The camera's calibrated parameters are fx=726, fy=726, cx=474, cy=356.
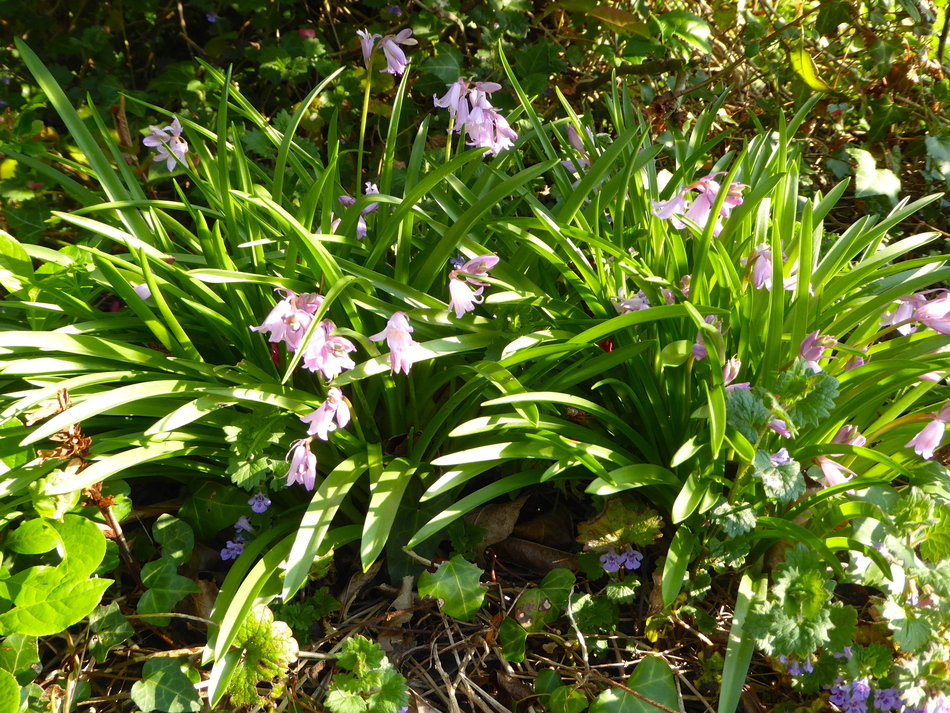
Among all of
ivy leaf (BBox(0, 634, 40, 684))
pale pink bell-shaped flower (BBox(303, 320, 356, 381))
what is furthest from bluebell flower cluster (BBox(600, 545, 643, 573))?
ivy leaf (BBox(0, 634, 40, 684))

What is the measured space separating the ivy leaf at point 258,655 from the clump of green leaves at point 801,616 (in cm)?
93

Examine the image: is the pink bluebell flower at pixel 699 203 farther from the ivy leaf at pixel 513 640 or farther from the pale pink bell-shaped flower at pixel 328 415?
the ivy leaf at pixel 513 640

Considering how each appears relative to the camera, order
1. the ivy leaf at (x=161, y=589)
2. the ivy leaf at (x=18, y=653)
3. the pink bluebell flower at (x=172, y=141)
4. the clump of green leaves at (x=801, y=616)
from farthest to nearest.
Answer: the pink bluebell flower at (x=172, y=141)
the ivy leaf at (x=161, y=589)
the ivy leaf at (x=18, y=653)
the clump of green leaves at (x=801, y=616)

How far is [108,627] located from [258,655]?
1.29ft

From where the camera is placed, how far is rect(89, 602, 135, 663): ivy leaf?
1566 millimetres

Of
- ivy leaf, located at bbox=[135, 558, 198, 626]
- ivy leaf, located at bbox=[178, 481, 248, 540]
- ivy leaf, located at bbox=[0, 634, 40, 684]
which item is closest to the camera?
ivy leaf, located at bbox=[0, 634, 40, 684]

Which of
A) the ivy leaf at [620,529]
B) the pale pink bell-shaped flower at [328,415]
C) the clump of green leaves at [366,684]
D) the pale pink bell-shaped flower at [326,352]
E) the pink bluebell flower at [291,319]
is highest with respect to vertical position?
the pink bluebell flower at [291,319]

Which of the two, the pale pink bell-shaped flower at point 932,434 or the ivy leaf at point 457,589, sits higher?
the pale pink bell-shaped flower at point 932,434

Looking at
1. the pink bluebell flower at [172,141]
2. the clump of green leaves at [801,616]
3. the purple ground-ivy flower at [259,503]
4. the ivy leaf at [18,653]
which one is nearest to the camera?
the clump of green leaves at [801,616]

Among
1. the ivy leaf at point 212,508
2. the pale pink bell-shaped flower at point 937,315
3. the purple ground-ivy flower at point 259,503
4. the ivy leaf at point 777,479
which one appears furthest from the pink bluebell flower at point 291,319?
the pale pink bell-shaped flower at point 937,315

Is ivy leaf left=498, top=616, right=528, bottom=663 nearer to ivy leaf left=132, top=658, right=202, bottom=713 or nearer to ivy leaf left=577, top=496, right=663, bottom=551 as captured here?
ivy leaf left=577, top=496, right=663, bottom=551

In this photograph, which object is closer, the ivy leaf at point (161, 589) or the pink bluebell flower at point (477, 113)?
the ivy leaf at point (161, 589)

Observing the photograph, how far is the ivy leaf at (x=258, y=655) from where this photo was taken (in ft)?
4.73

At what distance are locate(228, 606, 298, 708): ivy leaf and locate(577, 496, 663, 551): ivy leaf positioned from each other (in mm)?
677
